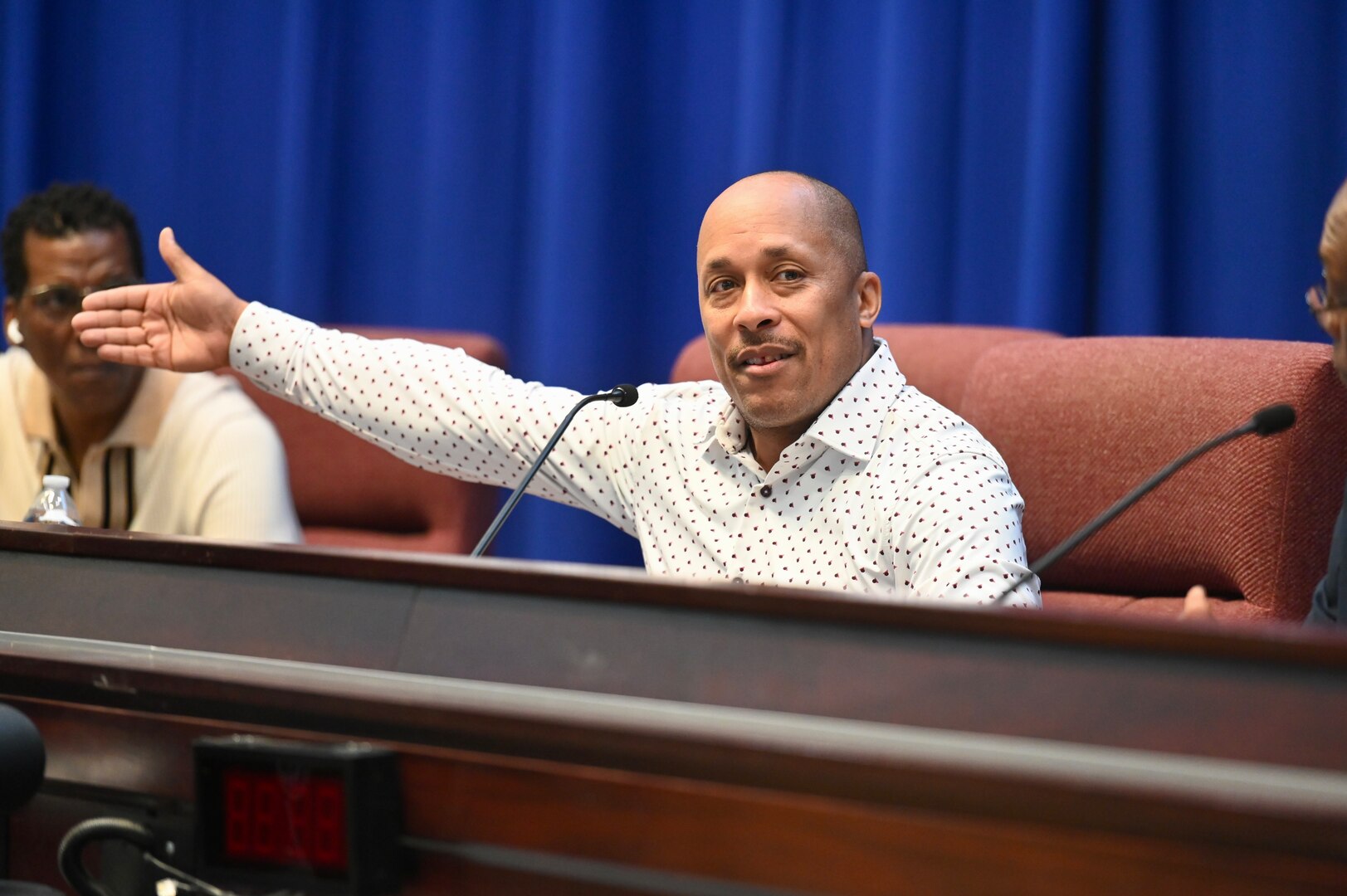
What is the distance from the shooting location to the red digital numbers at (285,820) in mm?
739

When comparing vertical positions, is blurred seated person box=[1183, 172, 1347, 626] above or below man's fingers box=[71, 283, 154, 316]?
above

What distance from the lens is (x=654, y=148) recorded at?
116 inches

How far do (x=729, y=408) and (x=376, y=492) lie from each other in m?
0.99

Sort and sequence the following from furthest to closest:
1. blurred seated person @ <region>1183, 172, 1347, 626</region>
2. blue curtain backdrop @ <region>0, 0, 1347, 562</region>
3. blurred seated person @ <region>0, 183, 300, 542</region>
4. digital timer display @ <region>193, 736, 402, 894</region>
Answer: blue curtain backdrop @ <region>0, 0, 1347, 562</region> < blurred seated person @ <region>0, 183, 300, 542</region> < blurred seated person @ <region>1183, 172, 1347, 626</region> < digital timer display @ <region>193, 736, 402, 894</region>

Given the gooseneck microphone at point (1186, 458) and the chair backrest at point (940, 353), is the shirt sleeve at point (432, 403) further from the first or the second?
the gooseneck microphone at point (1186, 458)

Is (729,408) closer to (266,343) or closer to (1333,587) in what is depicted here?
(266,343)

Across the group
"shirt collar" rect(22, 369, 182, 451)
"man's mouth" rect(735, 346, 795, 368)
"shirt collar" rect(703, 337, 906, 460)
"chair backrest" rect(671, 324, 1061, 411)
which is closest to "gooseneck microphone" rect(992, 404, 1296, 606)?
"shirt collar" rect(703, 337, 906, 460)

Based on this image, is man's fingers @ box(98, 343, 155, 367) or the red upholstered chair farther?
the red upholstered chair

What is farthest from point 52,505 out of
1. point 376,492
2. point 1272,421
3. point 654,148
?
point 654,148

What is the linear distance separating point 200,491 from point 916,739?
6.08 ft

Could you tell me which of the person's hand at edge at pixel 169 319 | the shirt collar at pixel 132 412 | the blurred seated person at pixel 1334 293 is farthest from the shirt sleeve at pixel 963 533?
the shirt collar at pixel 132 412

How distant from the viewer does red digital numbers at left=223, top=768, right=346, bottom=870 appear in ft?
2.43

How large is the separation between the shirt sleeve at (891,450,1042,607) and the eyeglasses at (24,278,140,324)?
149cm

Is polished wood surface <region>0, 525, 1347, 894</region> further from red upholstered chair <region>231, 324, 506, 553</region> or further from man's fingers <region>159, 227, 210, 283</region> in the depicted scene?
red upholstered chair <region>231, 324, 506, 553</region>
